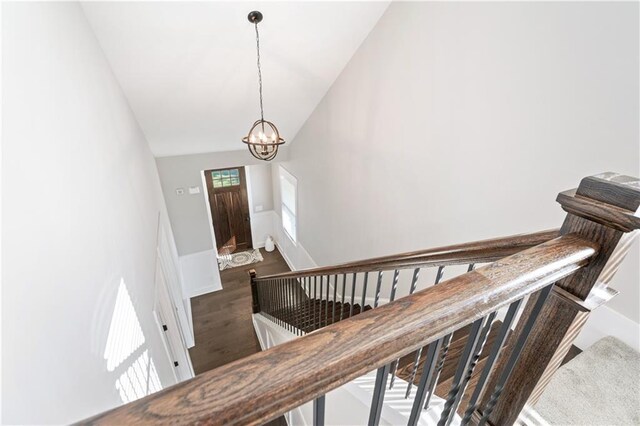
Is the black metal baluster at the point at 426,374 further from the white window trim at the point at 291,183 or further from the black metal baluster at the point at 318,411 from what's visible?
the white window trim at the point at 291,183

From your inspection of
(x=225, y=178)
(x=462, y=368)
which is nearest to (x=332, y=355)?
(x=462, y=368)

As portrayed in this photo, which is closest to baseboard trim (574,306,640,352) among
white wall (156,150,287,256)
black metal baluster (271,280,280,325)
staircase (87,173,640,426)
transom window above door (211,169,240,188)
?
staircase (87,173,640,426)

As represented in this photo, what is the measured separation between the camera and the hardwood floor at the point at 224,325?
4.51 meters

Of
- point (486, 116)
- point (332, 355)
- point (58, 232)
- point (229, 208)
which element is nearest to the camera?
point (332, 355)

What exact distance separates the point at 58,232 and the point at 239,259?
6365 mm

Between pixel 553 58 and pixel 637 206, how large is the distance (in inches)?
53.8

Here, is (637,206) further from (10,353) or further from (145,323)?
(145,323)

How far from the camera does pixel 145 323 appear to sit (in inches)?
82.3

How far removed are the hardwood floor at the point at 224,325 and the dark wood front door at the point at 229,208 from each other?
1206 millimetres

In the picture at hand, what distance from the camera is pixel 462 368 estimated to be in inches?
24.9

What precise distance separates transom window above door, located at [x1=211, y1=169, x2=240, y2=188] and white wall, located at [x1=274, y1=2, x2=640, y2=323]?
174 inches

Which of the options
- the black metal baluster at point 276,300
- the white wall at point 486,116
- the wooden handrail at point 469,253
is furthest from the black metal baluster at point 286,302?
the wooden handrail at point 469,253

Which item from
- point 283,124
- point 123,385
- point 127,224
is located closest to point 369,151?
point 283,124

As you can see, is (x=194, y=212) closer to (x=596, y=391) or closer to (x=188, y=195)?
(x=188, y=195)
